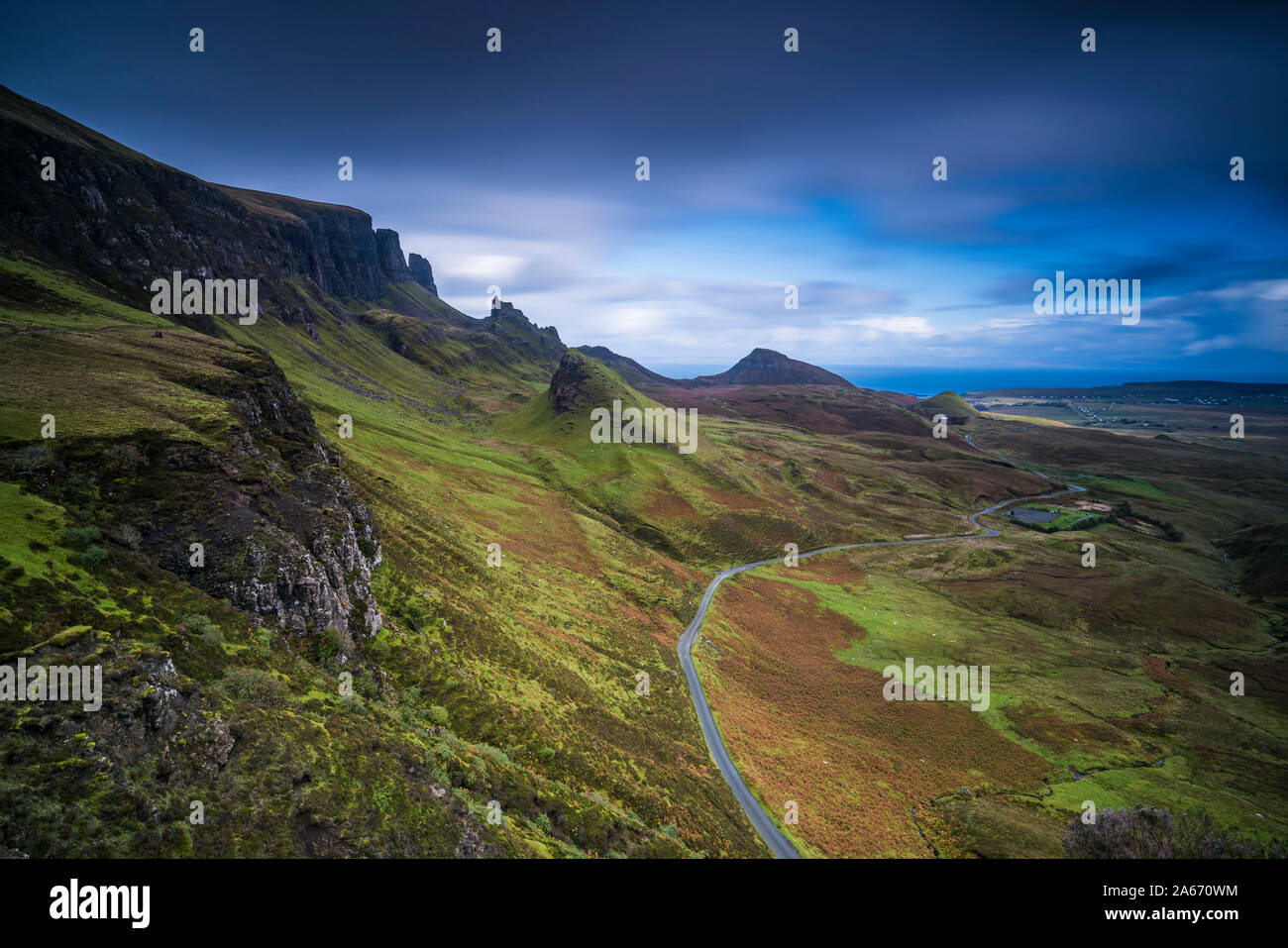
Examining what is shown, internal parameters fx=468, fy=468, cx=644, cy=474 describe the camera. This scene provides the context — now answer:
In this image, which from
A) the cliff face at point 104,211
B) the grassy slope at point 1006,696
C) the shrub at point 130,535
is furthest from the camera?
the cliff face at point 104,211

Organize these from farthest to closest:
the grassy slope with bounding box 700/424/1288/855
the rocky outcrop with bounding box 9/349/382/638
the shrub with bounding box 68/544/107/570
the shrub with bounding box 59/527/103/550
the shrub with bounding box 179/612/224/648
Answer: the grassy slope with bounding box 700/424/1288/855 < the rocky outcrop with bounding box 9/349/382/638 < the shrub with bounding box 179/612/224/648 < the shrub with bounding box 59/527/103/550 < the shrub with bounding box 68/544/107/570

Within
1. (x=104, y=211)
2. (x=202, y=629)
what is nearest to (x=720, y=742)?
(x=202, y=629)

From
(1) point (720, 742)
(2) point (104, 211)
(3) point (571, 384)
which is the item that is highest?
(2) point (104, 211)

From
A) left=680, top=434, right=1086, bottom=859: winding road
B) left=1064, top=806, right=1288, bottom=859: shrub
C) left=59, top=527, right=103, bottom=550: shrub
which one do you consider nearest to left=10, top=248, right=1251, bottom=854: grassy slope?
left=59, top=527, right=103, bottom=550: shrub

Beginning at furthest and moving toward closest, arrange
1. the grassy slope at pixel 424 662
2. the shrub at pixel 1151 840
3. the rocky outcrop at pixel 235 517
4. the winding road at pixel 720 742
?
the winding road at pixel 720 742 → the shrub at pixel 1151 840 → the rocky outcrop at pixel 235 517 → the grassy slope at pixel 424 662

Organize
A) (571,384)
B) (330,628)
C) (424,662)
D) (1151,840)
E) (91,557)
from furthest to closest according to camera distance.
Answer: (571,384)
(424,662)
(1151,840)
(330,628)
(91,557)

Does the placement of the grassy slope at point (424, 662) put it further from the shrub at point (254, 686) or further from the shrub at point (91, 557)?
the shrub at point (91, 557)

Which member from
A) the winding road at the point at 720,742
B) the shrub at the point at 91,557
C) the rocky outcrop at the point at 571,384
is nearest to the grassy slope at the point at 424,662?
the shrub at the point at 91,557

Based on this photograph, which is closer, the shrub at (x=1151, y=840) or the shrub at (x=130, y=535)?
the shrub at (x=130, y=535)

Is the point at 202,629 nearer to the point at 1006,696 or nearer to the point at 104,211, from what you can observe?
the point at 1006,696

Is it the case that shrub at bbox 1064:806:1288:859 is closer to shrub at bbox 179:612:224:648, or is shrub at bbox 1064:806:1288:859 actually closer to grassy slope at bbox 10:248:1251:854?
grassy slope at bbox 10:248:1251:854

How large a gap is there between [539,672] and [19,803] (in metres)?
26.7

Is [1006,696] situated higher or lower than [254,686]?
lower
